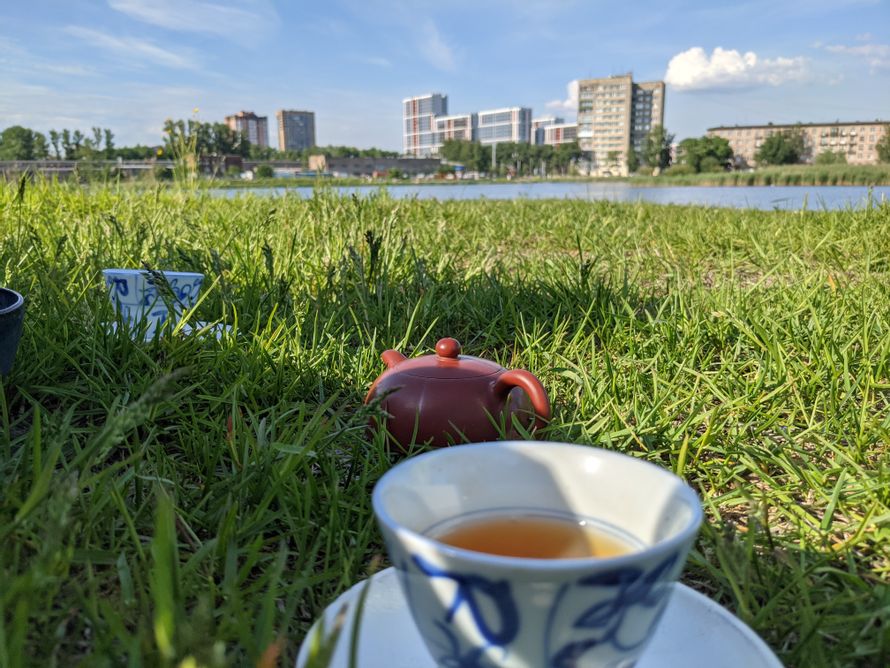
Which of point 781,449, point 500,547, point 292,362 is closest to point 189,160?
point 292,362

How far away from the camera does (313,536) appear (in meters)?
1.01

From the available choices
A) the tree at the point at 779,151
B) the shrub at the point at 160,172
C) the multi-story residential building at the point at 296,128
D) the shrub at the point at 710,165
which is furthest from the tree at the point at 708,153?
the multi-story residential building at the point at 296,128

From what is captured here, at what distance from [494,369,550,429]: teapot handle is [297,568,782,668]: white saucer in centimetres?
65

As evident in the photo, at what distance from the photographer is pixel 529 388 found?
50.9 inches

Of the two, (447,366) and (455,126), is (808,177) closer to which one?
(447,366)

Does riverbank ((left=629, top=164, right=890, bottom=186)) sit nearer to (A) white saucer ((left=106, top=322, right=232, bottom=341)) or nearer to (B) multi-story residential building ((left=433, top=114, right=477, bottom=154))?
(A) white saucer ((left=106, top=322, right=232, bottom=341))

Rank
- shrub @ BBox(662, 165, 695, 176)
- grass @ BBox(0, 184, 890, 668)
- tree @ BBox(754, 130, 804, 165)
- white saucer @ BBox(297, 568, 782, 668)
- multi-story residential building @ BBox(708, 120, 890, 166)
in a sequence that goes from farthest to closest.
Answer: multi-story residential building @ BBox(708, 120, 890, 166) < tree @ BBox(754, 130, 804, 165) < shrub @ BBox(662, 165, 695, 176) < grass @ BBox(0, 184, 890, 668) < white saucer @ BBox(297, 568, 782, 668)

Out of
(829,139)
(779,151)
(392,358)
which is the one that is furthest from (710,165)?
(392,358)

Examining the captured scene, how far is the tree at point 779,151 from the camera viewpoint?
75.3 m

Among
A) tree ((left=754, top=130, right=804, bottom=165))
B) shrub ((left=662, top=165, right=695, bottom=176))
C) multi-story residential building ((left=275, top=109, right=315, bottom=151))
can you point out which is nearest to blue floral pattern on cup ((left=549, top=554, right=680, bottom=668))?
shrub ((left=662, top=165, right=695, bottom=176))

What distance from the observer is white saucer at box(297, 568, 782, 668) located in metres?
0.56

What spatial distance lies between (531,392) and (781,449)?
46 cm

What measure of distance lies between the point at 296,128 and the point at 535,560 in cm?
14186

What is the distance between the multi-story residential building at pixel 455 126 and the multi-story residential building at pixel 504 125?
6.94 ft
